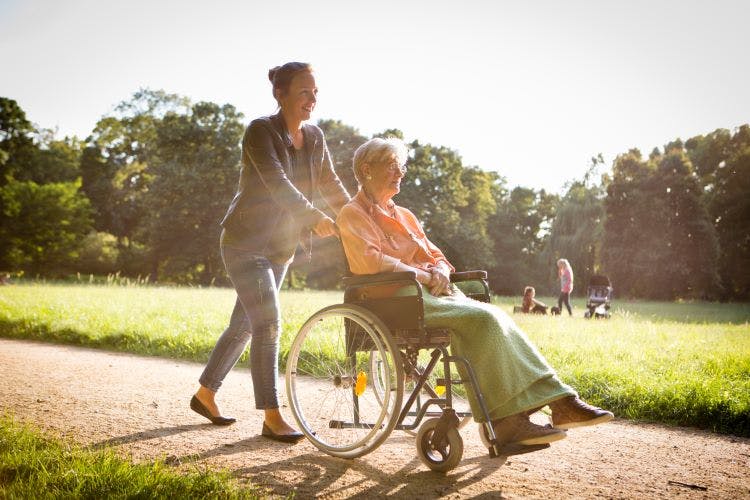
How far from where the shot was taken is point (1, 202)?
35500mm

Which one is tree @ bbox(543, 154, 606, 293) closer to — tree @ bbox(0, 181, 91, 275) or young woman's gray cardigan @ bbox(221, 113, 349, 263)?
tree @ bbox(0, 181, 91, 275)

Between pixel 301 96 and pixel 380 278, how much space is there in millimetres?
1241

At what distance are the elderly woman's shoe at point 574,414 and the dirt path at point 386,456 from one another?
11.9 inches

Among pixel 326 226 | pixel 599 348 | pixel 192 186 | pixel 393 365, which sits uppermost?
pixel 192 186

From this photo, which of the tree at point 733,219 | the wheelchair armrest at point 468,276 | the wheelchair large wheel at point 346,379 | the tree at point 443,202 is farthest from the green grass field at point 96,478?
the tree at point 733,219

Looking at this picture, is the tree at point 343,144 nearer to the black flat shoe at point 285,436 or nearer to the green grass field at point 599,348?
the green grass field at point 599,348

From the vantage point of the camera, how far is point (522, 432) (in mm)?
2842

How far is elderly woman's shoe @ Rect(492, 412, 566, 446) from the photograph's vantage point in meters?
2.79

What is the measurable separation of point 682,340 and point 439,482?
6963 mm

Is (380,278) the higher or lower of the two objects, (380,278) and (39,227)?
the lower

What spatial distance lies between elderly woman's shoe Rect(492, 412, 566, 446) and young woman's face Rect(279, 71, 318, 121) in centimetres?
205

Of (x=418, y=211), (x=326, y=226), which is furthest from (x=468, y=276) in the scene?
(x=418, y=211)

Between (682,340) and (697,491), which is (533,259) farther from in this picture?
(697,491)

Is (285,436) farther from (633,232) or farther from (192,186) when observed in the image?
(633,232)
